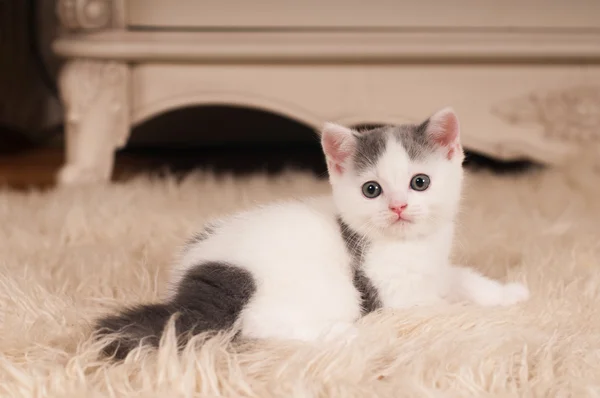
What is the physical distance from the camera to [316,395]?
2.50 feet

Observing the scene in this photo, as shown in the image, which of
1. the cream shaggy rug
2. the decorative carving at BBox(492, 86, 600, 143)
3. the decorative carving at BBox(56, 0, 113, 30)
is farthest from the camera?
the decorative carving at BBox(492, 86, 600, 143)

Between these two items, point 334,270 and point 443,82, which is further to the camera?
point 443,82

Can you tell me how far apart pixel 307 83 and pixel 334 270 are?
106 cm

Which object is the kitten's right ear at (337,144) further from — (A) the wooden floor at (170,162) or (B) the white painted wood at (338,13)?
(A) the wooden floor at (170,162)

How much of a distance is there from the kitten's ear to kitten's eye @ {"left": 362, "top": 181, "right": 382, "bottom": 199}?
108 millimetres

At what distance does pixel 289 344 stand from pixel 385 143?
0.31 m

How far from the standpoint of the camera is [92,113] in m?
1.91

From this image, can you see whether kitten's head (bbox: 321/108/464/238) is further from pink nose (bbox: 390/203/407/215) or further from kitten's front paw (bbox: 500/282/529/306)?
kitten's front paw (bbox: 500/282/529/306)

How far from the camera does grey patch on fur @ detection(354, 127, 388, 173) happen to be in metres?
0.99

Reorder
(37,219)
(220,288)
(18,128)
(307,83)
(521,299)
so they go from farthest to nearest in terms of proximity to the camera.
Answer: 1. (18,128)
2. (307,83)
3. (37,219)
4. (521,299)
5. (220,288)

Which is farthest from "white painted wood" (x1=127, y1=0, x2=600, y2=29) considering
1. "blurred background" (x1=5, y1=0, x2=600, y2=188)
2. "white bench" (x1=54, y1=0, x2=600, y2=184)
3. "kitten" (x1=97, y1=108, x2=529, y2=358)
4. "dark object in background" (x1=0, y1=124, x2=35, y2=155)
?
"dark object in background" (x1=0, y1=124, x2=35, y2=155)

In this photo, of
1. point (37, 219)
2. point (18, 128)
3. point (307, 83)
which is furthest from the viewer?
point (18, 128)

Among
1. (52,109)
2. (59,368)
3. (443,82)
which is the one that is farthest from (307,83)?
(52,109)

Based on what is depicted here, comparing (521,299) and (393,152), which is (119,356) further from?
(521,299)
